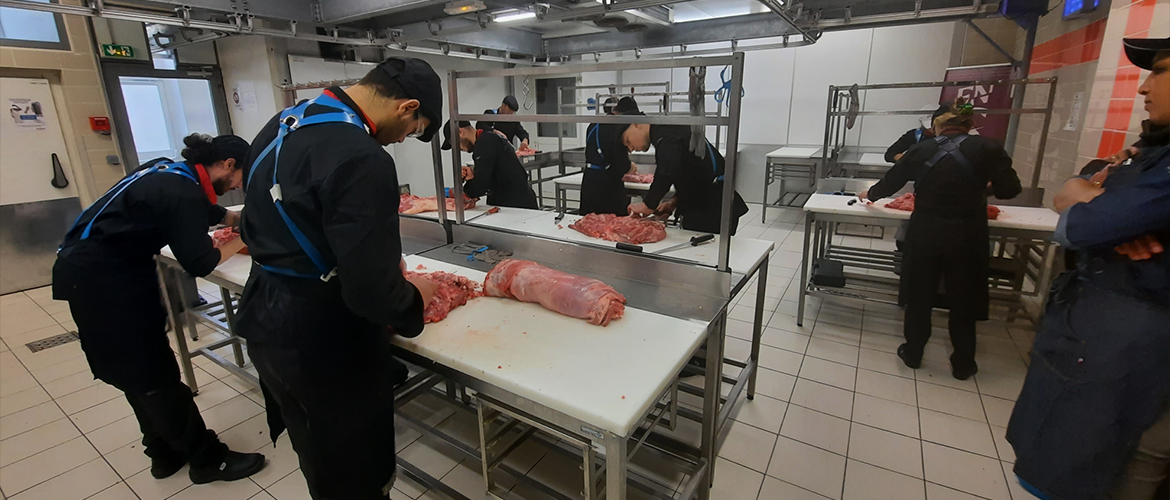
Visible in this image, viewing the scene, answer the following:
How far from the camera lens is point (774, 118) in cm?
729

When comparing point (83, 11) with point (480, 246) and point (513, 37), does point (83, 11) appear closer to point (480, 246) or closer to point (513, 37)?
point (480, 246)

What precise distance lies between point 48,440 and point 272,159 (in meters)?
2.56

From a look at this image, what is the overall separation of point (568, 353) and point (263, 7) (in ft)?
13.3

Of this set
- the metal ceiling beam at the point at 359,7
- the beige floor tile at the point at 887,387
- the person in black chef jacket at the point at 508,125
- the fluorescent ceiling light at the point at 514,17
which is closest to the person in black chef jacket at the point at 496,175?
the person in black chef jacket at the point at 508,125

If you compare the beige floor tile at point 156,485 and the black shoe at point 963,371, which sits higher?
the black shoe at point 963,371

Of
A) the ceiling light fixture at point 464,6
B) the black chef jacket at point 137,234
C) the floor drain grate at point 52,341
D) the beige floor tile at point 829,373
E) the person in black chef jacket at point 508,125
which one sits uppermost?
the ceiling light fixture at point 464,6

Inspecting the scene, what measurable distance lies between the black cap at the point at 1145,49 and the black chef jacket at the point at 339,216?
2.21m

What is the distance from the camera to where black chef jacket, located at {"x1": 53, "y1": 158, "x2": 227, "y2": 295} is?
192cm

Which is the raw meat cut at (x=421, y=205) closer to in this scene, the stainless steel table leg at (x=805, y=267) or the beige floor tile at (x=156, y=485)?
the beige floor tile at (x=156, y=485)

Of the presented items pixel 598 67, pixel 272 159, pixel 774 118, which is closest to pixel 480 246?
pixel 598 67

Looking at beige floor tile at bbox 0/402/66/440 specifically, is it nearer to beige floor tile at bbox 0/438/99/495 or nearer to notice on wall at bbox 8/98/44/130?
beige floor tile at bbox 0/438/99/495

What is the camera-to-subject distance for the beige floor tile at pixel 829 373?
2936 mm

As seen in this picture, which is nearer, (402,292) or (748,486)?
(402,292)

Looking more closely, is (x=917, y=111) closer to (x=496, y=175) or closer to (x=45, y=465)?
(x=496, y=175)
